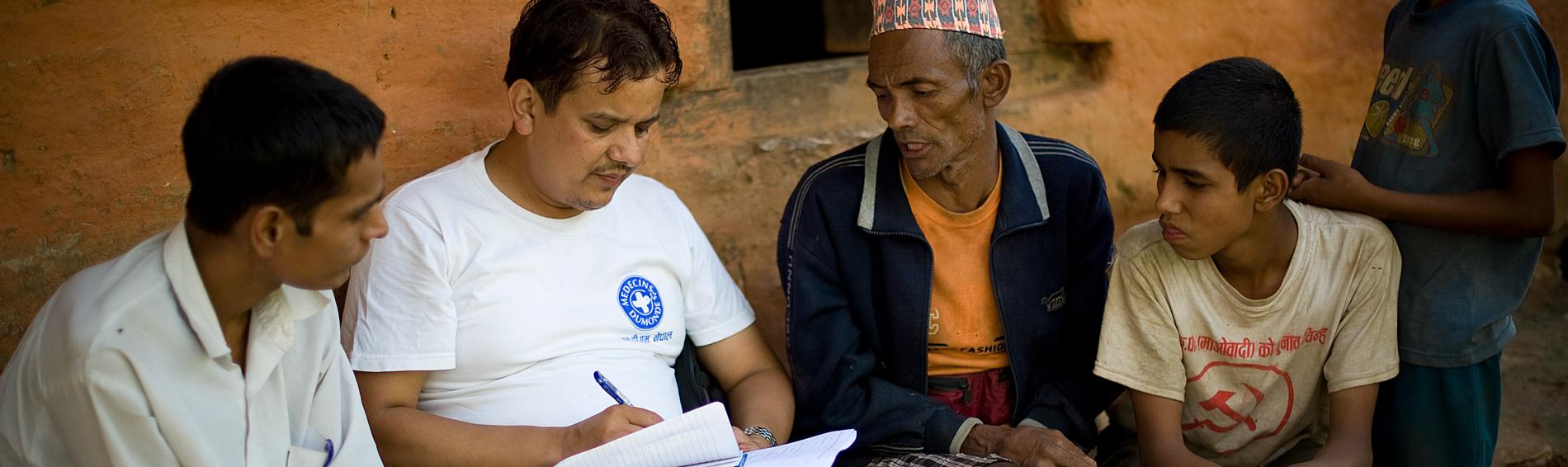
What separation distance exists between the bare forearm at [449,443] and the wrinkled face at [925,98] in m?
0.95

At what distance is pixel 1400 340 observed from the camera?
2.65 m

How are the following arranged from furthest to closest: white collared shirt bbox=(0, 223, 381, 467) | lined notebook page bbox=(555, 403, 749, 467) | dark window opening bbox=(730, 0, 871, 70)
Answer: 1. dark window opening bbox=(730, 0, 871, 70)
2. lined notebook page bbox=(555, 403, 749, 467)
3. white collared shirt bbox=(0, 223, 381, 467)

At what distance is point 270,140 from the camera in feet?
5.52

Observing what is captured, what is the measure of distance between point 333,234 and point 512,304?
739mm

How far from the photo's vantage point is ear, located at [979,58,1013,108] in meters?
2.76

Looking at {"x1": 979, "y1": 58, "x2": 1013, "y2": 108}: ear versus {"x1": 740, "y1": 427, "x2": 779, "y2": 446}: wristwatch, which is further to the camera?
{"x1": 979, "y1": 58, "x2": 1013, "y2": 108}: ear

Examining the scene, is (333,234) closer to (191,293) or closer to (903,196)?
(191,293)

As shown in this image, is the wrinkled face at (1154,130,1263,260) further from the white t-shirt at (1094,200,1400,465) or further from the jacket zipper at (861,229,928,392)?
the jacket zipper at (861,229,928,392)

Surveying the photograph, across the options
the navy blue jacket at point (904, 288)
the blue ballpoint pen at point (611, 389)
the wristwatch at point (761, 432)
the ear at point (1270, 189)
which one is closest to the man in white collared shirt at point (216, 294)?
the blue ballpoint pen at point (611, 389)

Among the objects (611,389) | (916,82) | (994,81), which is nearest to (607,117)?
(611,389)

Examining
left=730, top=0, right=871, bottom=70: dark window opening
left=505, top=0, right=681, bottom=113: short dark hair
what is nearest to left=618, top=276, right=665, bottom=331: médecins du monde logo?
left=505, top=0, right=681, bottom=113: short dark hair

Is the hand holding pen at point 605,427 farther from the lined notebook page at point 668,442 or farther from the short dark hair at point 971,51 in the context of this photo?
the short dark hair at point 971,51

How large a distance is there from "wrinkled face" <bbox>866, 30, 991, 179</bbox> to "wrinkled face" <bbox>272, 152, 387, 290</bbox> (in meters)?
1.19

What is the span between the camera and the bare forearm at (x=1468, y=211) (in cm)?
247
